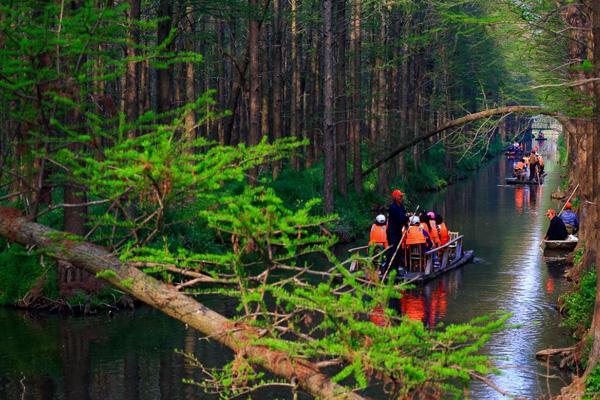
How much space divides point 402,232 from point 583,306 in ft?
19.3

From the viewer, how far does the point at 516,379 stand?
1371 centimetres

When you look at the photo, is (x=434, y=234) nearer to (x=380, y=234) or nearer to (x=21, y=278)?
(x=380, y=234)

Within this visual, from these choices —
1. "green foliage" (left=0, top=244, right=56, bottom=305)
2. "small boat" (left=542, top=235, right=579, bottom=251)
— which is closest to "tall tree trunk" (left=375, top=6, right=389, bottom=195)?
"small boat" (left=542, top=235, right=579, bottom=251)

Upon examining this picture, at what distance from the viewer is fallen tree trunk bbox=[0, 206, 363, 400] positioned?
7219mm

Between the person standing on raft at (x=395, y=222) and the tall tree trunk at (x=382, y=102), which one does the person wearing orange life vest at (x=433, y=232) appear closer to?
the person standing on raft at (x=395, y=222)

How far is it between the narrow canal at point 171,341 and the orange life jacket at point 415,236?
1.00 m

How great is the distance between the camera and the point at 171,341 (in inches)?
650

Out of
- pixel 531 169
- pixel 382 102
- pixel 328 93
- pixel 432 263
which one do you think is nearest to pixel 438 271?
pixel 432 263

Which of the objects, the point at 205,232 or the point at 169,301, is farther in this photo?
the point at 205,232

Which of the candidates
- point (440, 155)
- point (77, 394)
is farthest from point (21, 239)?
point (440, 155)

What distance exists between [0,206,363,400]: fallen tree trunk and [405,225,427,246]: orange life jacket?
45.6 ft

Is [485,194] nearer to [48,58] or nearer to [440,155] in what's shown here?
[440,155]

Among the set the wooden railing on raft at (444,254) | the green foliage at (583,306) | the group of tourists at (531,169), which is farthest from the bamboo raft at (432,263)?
the group of tourists at (531,169)

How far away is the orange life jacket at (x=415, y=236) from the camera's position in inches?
850
